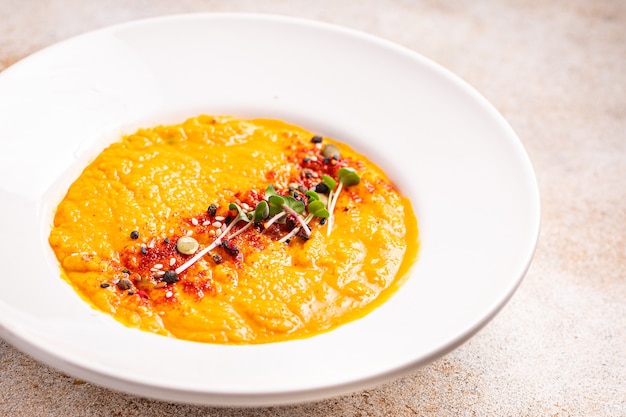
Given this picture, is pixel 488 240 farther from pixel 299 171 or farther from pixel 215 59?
pixel 215 59

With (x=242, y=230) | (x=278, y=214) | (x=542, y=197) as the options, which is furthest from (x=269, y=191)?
(x=542, y=197)

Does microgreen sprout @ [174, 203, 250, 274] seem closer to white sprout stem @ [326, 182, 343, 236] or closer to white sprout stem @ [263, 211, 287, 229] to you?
white sprout stem @ [263, 211, 287, 229]

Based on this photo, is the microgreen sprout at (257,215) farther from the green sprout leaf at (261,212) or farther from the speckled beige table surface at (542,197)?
the speckled beige table surface at (542,197)

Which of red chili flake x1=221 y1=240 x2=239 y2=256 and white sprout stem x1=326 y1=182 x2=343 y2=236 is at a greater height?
red chili flake x1=221 y1=240 x2=239 y2=256

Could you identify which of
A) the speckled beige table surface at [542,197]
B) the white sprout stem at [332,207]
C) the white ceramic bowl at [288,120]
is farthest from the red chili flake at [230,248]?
the speckled beige table surface at [542,197]

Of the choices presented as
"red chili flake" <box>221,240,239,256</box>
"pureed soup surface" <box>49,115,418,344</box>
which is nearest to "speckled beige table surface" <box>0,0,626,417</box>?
"pureed soup surface" <box>49,115,418,344</box>

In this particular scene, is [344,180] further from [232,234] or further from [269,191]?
[232,234]
